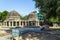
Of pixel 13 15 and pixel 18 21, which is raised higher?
pixel 13 15

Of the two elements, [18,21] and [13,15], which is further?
[13,15]

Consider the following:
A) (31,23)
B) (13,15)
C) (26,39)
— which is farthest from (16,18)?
(26,39)

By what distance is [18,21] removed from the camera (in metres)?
62.9

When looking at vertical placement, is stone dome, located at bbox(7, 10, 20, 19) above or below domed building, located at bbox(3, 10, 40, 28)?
above

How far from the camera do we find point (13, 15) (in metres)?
66.6

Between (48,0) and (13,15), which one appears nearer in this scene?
(48,0)

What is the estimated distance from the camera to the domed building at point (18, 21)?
2438 inches

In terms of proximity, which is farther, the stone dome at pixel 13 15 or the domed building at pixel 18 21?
the stone dome at pixel 13 15

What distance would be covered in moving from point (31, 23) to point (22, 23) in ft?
11.4

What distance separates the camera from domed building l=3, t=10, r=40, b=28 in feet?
203

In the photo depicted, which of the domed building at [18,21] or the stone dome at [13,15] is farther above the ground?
the stone dome at [13,15]

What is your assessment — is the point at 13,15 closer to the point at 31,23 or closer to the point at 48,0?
the point at 31,23

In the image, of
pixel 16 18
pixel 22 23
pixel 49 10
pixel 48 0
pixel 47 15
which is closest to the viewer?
pixel 48 0

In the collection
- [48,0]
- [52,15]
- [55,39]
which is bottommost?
[55,39]
